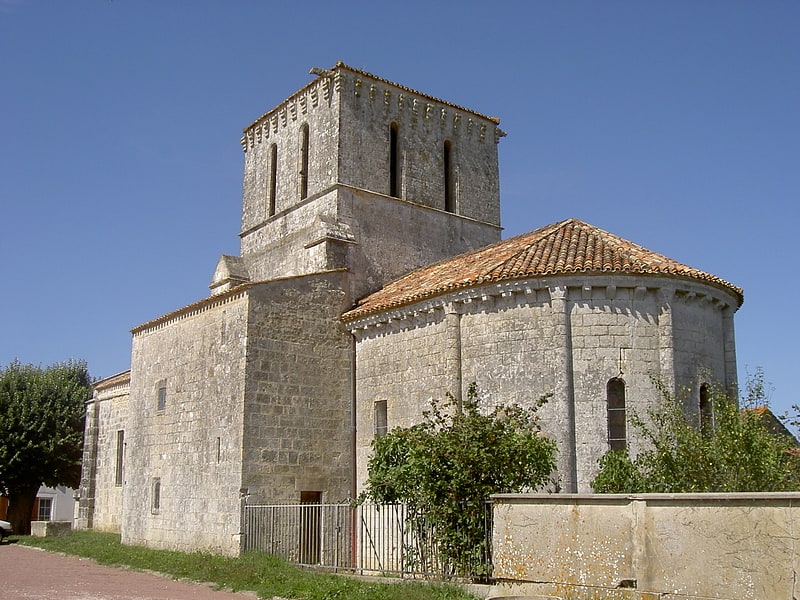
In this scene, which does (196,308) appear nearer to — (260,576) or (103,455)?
(260,576)

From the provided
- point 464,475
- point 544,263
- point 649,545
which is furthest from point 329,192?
point 649,545

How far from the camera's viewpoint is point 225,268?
25.8 m

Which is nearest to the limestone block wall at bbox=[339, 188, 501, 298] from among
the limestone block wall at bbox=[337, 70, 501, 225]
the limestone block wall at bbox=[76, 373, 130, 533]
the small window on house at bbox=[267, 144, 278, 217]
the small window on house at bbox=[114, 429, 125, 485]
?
the limestone block wall at bbox=[337, 70, 501, 225]

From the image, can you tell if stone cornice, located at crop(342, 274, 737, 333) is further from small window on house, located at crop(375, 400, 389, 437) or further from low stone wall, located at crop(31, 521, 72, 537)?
low stone wall, located at crop(31, 521, 72, 537)

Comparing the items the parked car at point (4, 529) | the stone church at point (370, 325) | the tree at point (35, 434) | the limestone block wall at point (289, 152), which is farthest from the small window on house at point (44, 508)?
the limestone block wall at point (289, 152)

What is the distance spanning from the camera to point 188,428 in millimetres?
20891

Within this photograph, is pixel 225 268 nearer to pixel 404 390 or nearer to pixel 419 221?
pixel 419 221

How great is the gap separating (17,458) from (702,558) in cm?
2642

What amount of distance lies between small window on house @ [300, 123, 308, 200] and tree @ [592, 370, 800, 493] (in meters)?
13.7

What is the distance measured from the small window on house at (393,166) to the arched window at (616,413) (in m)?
10.8

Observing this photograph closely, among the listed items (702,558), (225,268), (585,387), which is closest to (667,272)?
(585,387)

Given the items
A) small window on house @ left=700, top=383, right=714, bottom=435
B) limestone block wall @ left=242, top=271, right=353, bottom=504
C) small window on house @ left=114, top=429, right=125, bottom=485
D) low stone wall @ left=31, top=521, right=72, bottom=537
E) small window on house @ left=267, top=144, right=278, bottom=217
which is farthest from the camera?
small window on house @ left=114, top=429, right=125, bottom=485

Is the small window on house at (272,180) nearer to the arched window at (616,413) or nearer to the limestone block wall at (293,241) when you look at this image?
the limestone block wall at (293,241)

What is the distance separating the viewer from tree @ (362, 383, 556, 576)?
13.1 meters
